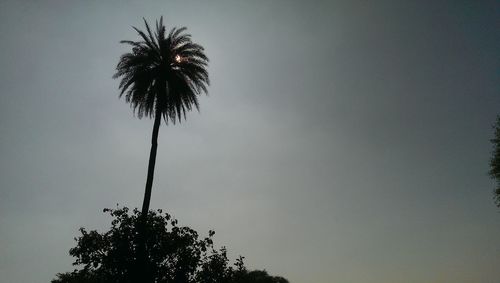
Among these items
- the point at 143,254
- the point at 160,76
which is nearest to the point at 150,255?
the point at 143,254

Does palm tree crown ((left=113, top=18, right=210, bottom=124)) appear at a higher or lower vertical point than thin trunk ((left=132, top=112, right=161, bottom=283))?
higher

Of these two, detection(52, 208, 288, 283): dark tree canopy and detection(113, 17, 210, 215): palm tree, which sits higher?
detection(113, 17, 210, 215): palm tree

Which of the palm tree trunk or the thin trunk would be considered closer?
the thin trunk

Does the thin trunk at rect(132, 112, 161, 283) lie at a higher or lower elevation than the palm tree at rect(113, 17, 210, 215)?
lower

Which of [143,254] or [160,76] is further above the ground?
[160,76]

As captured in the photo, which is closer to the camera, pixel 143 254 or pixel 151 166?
pixel 143 254

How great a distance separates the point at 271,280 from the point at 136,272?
6151 cm

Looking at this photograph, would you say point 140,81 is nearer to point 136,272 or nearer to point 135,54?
point 135,54

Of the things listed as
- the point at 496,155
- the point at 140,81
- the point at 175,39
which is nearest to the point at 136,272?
the point at 140,81

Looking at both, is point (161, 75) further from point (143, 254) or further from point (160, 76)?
point (143, 254)

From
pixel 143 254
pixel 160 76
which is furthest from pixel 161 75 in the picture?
pixel 143 254

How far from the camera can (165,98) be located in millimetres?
28625

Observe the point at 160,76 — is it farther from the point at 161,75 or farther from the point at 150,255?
the point at 150,255

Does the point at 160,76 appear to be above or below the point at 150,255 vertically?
above
